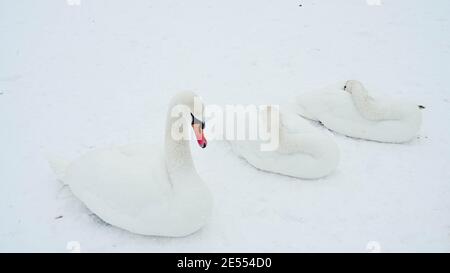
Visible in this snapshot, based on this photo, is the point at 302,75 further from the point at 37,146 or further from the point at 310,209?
the point at 37,146

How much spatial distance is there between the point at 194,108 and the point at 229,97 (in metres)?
2.94

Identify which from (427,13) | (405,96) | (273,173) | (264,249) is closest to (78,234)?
(264,249)

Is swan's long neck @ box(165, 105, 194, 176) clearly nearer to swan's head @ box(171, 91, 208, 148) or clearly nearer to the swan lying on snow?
swan's head @ box(171, 91, 208, 148)

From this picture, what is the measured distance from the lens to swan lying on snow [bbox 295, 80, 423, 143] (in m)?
5.76

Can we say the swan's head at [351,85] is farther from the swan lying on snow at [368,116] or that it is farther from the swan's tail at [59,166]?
the swan's tail at [59,166]

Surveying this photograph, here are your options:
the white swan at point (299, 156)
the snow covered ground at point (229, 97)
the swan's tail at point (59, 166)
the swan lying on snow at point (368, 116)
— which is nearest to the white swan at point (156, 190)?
the snow covered ground at point (229, 97)

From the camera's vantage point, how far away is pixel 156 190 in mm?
3939

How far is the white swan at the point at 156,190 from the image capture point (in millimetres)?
3924

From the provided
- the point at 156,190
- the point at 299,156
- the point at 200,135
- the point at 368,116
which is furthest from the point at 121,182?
the point at 368,116

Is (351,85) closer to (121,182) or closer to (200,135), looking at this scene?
(200,135)

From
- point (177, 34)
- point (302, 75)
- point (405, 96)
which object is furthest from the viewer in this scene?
point (177, 34)

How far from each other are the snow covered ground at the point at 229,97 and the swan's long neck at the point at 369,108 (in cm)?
36
